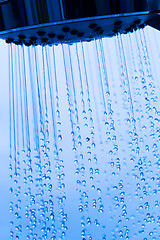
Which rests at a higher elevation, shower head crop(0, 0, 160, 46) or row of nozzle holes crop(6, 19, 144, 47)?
row of nozzle holes crop(6, 19, 144, 47)

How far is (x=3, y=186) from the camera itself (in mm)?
4672

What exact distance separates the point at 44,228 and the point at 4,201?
1.47m

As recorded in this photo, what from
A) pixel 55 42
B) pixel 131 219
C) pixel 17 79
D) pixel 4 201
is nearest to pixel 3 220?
pixel 4 201

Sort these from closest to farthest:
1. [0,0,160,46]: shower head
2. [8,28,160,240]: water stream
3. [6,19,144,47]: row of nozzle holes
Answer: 1. [0,0,160,46]: shower head
2. [6,19,144,47]: row of nozzle holes
3. [8,28,160,240]: water stream

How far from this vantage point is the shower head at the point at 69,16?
2.04m

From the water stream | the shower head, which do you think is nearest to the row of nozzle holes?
the shower head

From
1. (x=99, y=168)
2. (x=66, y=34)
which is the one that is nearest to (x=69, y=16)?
(x=66, y=34)

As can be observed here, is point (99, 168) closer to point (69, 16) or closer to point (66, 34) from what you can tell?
point (66, 34)

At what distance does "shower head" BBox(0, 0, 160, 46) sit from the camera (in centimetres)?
204

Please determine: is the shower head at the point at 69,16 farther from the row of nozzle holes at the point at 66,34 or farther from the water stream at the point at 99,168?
the water stream at the point at 99,168

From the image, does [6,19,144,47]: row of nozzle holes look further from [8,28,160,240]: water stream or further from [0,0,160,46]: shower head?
[8,28,160,240]: water stream

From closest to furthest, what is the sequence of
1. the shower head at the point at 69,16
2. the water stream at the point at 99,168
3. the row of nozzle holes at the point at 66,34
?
the shower head at the point at 69,16, the row of nozzle holes at the point at 66,34, the water stream at the point at 99,168

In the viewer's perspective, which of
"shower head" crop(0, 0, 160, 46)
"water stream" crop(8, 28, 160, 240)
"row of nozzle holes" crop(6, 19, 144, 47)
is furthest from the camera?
"water stream" crop(8, 28, 160, 240)

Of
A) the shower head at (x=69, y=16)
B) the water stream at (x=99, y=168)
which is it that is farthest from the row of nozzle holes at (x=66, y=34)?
the water stream at (x=99, y=168)
